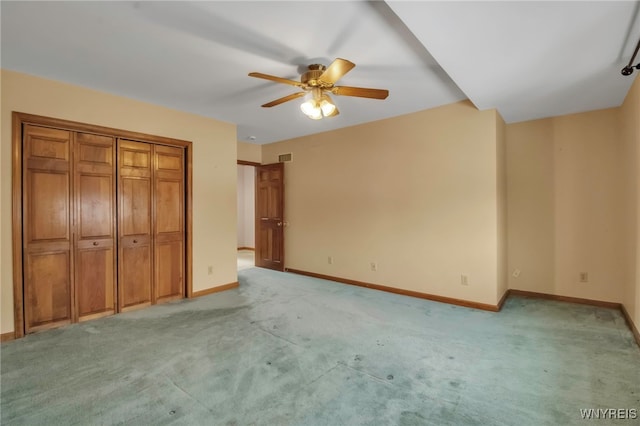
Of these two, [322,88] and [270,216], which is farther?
[270,216]

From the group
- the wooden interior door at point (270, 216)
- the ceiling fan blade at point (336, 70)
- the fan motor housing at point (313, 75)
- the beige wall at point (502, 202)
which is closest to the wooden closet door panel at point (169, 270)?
the wooden interior door at point (270, 216)

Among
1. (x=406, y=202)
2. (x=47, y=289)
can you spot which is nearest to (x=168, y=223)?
(x=47, y=289)

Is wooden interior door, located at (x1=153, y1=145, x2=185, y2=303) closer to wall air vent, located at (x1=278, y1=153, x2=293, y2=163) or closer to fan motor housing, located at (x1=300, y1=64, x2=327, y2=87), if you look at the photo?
wall air vent, located at (x1=278, y1=153, x2=293, y2=163)

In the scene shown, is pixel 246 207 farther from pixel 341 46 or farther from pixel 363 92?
pixel 341 46

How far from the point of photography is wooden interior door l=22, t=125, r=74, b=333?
2.94 meters

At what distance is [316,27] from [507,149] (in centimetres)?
343

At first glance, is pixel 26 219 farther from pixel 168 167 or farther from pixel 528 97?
pixel 528 97

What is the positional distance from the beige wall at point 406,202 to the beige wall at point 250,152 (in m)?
0.90

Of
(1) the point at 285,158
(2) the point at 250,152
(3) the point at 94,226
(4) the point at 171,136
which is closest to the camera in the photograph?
(3) the point at 94,226

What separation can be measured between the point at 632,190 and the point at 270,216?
525 centimetres

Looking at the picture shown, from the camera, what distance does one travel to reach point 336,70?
7.61 feet

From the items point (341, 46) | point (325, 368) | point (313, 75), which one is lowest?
point (325, 368)

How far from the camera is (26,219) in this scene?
115 inches

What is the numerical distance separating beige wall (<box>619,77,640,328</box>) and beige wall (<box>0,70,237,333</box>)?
475 centimetres
